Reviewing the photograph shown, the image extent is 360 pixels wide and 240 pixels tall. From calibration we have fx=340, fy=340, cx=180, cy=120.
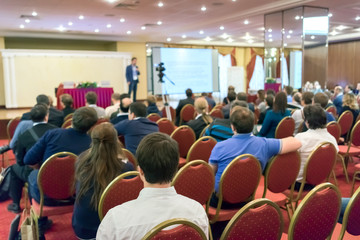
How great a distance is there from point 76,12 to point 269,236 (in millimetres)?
9871

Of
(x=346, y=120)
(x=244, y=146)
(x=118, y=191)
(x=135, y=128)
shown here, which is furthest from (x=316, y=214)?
(x=346, y=120)

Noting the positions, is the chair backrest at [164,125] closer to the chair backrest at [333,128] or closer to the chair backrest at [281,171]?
the chair backrest at [333,128]

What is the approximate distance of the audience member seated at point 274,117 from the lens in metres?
5.00

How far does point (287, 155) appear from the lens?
2902 millimetres

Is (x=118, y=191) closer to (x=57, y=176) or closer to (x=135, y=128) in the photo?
(x=57, y=176)

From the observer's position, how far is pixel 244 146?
2.82 meters

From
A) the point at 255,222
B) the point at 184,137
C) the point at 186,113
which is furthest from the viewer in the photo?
the point at 186,113

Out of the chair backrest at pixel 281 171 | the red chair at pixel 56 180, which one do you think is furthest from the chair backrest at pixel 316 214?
the red chair at pixel 56 180

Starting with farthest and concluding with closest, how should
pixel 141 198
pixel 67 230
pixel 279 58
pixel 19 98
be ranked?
pixel 19 98 < pixel 279 58 < pixel 67 230 < pixel 141 198

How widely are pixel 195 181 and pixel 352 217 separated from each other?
1.03 m

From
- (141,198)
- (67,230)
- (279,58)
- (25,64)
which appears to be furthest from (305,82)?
(25,64)

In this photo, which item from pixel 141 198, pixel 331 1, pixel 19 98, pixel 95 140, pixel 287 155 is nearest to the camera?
pixel 141 198

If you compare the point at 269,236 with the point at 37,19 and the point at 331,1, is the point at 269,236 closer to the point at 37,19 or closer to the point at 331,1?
the point at 331,1

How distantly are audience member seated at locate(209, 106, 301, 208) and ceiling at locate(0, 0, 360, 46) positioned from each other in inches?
268
